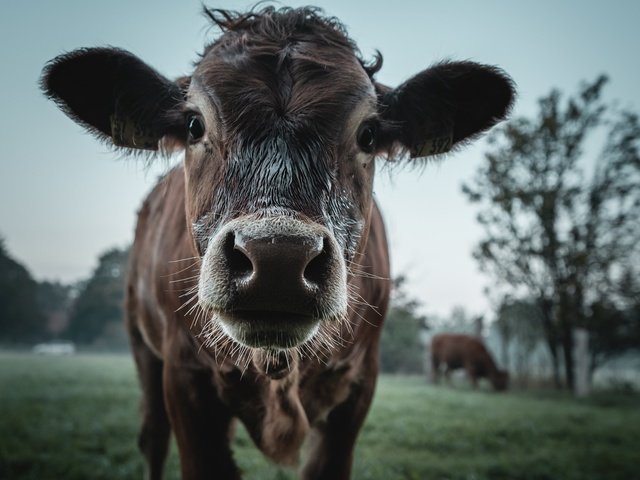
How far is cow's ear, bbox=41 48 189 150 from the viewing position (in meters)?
2.49

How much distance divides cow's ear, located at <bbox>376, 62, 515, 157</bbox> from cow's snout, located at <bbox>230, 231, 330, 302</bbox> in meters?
1.28

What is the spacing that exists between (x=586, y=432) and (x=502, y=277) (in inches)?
401

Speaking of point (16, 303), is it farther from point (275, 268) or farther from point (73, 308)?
point (275, 268)

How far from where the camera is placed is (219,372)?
2527 millimetres

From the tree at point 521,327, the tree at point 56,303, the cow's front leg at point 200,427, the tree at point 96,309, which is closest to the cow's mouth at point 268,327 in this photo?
the cow's front leg at point 200,427

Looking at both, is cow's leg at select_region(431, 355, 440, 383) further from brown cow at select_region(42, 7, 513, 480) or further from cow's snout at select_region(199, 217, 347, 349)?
cow's snout at select_region(199, 217, 347, 349)

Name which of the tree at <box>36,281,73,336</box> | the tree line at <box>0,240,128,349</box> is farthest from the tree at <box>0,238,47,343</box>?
the tree at <box>36,281,73,336</box>

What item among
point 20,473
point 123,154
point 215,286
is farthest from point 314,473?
point 20,473

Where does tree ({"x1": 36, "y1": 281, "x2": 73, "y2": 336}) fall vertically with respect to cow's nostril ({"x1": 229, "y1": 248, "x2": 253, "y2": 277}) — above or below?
above

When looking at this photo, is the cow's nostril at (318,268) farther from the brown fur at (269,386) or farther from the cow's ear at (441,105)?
the cow's ear at (441,105)

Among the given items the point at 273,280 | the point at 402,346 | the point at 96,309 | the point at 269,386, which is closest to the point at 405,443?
the point at 269,386

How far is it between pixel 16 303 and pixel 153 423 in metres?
42.2

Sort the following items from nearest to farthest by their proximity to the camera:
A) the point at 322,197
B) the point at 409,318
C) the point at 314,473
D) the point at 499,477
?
1. the point at 322,197
2. the point at 314,473
3. the point at 499,477
4. the point at 409,318

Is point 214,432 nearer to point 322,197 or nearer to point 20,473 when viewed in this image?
point 322,197
